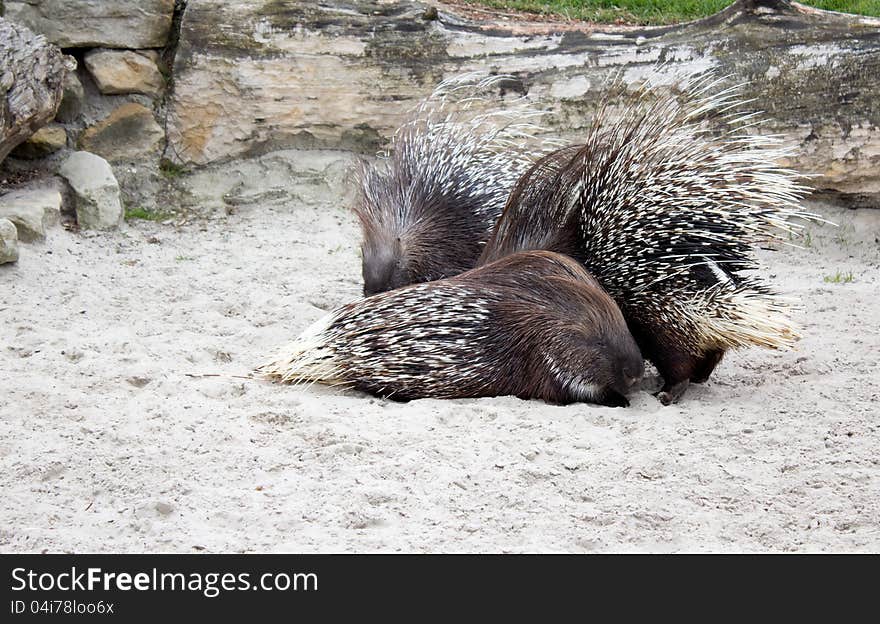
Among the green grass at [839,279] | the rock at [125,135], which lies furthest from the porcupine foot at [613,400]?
the rock at [125,135]

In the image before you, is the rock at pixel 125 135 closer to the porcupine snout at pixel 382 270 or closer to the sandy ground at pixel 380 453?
the sandy ground at pixel 380 453

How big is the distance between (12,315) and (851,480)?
374cm

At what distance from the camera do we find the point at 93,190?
20.1 feet

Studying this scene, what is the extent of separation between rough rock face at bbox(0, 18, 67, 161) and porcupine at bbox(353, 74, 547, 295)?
1.86 m

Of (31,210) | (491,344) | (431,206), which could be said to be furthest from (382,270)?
(31,210)

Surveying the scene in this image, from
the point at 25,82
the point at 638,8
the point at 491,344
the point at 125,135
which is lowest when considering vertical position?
the point at 491,344

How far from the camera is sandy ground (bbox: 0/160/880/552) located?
2.93 metres

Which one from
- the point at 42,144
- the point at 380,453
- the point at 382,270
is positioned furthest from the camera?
the point at 42,144

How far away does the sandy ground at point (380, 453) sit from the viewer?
2926 millimetres

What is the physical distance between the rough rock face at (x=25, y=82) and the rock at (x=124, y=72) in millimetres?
695

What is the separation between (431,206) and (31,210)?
231 cm

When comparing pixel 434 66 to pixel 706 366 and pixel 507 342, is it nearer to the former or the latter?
pixel 507 342

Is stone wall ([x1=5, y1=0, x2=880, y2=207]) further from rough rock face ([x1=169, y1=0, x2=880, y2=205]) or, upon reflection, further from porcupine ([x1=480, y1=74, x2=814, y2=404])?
porcupine ([x1=480, y1=74, x2=814, y2=404])

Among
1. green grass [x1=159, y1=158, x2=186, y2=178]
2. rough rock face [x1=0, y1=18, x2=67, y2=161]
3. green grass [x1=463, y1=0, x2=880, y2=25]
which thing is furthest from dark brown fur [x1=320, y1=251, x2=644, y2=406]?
green grass [x1=463, y1=0, x2=880, y2=25]
